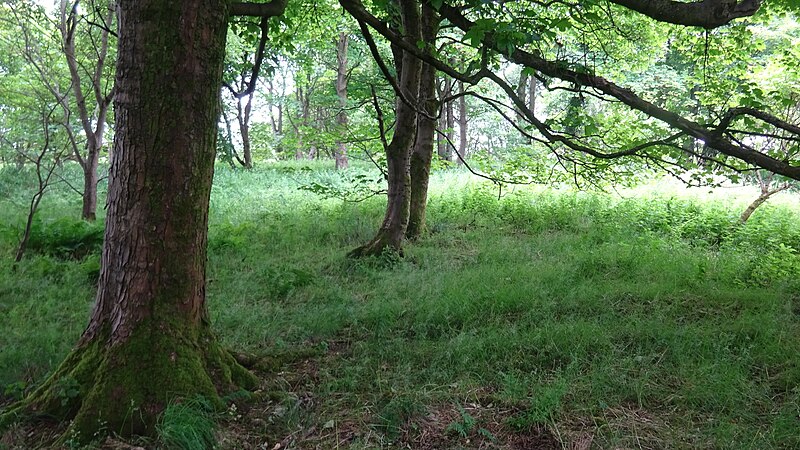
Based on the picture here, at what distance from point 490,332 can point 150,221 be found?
10.0ft

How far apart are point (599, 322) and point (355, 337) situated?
2409 millimetres

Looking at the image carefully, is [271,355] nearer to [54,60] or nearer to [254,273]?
[254,273]

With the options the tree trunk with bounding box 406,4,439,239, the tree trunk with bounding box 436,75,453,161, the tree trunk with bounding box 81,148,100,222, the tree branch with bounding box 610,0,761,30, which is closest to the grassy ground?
the tree trunk with bounding box 406,4,439,239

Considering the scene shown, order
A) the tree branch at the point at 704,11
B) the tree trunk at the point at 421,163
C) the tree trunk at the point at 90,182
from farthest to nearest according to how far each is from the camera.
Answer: the tree trunk at the point at 90,182 → the tree trunk at the point at 421,163 → the tree branch at the point at 704,11

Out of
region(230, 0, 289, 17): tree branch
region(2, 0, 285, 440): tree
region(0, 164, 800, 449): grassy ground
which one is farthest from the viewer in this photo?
region(230, 0, 289, 17): tree branch

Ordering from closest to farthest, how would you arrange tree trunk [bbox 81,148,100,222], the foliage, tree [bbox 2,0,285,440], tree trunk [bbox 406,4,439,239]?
1. the foliage
2. tree [bbox 2,0,285,440]
3. tree trunk [bbox 406,4,439,239]
4. tree trunk [bbox 81,148,100,222]

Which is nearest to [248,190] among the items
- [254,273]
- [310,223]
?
[310,223]

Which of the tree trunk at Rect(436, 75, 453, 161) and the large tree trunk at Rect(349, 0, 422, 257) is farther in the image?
the large tree trunk at Rect(349, 0, 422, 257)

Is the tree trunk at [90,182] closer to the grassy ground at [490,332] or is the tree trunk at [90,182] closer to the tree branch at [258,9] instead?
the grassy ground at [490,332]

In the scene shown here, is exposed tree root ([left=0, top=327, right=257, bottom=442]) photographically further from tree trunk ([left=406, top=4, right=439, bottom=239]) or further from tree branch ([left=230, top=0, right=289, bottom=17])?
tree trunk ([left=406, top=4, right=439, bottom=239])

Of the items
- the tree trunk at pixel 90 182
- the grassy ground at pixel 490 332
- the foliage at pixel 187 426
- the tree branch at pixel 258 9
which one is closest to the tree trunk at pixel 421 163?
the grassy ground at pixel 490 332

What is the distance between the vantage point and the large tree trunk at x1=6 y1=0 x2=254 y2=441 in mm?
3117

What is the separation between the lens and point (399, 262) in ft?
24.6

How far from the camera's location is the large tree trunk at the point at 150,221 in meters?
3.12
